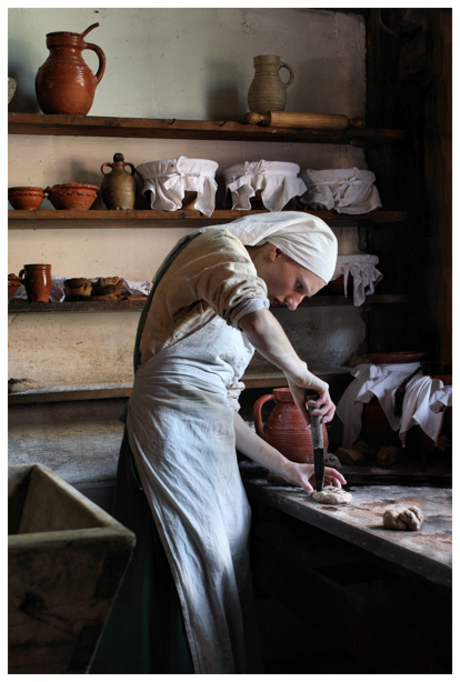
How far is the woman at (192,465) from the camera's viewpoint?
7.14 ft

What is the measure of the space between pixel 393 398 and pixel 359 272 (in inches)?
29.8

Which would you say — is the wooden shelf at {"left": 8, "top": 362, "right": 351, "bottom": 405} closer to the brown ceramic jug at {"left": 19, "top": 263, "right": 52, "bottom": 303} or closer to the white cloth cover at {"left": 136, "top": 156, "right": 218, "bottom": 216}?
the brown ceramic jug at {"left": 19, "top": 263, "right": 52, "bottom": 303}

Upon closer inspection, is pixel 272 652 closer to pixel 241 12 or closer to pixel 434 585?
pixel 434 585

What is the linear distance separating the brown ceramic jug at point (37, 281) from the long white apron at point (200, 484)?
1036 millimetres

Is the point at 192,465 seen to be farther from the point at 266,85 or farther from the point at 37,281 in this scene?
the point at 266,85

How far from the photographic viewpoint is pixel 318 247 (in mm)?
2277

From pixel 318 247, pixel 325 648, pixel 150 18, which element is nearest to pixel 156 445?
pixel 318 247

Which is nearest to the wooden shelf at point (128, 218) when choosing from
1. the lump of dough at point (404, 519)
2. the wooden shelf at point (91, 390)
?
the wooden shelf at point (91, 390)

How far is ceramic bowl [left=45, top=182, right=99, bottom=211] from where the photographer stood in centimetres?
320

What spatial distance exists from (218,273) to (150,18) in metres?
2.24

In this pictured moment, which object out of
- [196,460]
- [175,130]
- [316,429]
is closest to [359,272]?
[175,130]

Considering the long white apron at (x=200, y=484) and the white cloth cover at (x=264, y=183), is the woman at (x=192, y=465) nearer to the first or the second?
the long white apron at (x=200, y=484)

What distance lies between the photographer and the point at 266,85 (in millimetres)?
3500

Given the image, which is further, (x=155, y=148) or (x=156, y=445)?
(x=155, y=148)
